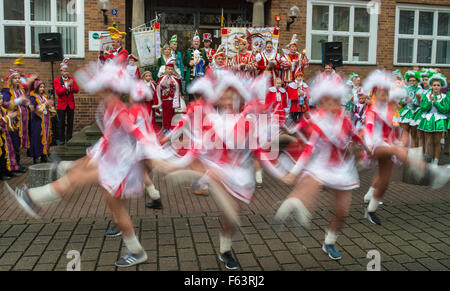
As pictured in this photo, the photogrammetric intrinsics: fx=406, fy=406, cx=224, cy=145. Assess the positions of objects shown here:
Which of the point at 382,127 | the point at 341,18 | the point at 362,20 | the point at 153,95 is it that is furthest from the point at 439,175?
the point at 362,20

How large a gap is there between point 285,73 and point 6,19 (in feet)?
28.0

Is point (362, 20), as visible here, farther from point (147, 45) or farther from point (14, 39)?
point (14, 39)

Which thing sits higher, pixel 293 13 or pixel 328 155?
pixel 293 13

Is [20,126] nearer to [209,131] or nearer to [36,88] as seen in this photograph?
[36,88]

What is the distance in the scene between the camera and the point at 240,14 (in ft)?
46.1

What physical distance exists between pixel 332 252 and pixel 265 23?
10.8 meters

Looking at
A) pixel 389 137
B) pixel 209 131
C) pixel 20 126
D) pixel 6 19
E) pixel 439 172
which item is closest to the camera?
pixel 209 131

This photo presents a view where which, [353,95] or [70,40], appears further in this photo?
[70,40]

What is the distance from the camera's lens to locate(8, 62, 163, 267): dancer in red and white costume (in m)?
3.85

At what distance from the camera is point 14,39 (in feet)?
40.3

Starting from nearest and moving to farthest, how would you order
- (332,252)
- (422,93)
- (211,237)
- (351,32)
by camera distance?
(332,252) → (211,237) → (422,93) → (351,32)

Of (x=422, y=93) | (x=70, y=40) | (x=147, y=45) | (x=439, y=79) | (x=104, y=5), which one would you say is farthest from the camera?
(x=70, y=40)

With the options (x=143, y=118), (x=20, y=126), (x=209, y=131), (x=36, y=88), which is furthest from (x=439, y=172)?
(x=36, y=88)
